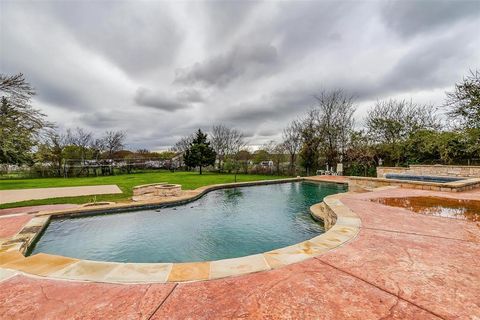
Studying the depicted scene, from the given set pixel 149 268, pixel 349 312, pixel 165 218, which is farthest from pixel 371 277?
pixel 165 218

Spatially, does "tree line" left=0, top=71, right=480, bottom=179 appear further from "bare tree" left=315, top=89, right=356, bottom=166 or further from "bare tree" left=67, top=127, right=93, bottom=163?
"bare tree" left=67, top=127, right=93, bottom=163

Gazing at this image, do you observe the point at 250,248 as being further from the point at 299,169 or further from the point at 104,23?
the point at 299,169

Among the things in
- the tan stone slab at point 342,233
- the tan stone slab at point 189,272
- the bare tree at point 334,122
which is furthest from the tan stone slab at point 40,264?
the bare tree at point 334,122

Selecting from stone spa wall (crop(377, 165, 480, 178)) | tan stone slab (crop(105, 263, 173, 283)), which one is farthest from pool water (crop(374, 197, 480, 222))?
stone spa wall (crop(377, 165, 480, 178))

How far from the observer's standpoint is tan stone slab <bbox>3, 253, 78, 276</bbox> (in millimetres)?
2262

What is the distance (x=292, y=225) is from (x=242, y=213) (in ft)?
6.50

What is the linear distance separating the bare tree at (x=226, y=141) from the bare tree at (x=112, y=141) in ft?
48.8

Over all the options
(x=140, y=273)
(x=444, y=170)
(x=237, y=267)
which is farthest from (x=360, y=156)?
(x=140, y=273)

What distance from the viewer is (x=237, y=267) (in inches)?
86.4

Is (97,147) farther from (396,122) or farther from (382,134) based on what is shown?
(396,122)

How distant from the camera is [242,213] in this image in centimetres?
733

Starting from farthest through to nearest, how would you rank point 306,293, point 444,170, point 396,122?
point 396,122 → point 444,170 → point 306,293

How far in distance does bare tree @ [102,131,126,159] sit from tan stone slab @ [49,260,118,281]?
3498cm

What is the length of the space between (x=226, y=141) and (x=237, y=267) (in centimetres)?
3017
